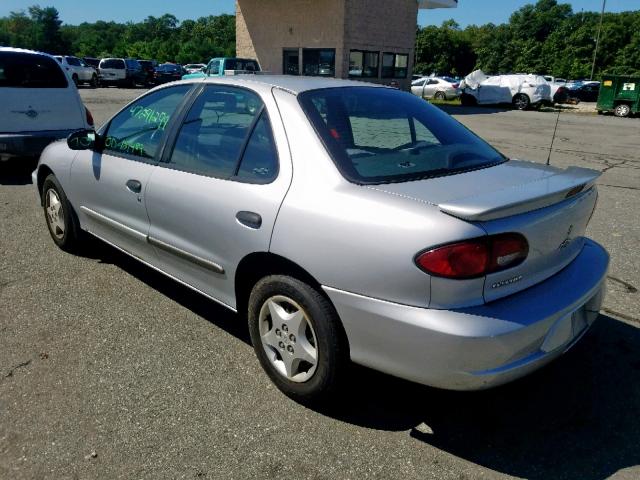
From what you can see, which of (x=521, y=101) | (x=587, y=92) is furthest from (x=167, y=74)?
(x=587, y=92)

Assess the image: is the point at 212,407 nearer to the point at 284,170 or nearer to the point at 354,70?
the point at 284,170

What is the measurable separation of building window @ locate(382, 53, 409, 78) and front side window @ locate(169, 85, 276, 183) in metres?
25.0

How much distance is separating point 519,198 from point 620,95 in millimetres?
26603

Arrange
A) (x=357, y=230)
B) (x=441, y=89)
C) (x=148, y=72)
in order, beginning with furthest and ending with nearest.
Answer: (x=148, y=72) → (x=441, y=89) → (x=357, y=230)

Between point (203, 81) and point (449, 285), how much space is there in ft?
7.01

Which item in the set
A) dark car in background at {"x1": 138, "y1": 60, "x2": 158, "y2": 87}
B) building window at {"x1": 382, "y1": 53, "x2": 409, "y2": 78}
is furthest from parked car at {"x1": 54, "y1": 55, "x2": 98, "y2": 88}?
building window at {"x1": 382, "y1": 53, "x2": 409, "y2": 78}

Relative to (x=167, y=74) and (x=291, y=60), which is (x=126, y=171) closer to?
(x=291, y=60)

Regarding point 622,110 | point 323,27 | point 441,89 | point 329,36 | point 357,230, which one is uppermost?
point 323,27

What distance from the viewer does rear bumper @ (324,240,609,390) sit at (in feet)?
6.90

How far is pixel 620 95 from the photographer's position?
24.5 m

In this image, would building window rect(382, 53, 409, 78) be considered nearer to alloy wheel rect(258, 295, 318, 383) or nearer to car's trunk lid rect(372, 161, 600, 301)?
car's trunk lid rect(372, 161, 600, 301)

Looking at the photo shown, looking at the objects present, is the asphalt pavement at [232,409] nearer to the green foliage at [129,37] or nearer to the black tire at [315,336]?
the black tire at [315,336]

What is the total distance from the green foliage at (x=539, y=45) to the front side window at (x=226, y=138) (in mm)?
75349

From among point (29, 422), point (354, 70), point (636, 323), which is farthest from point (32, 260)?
point (354, 70)
